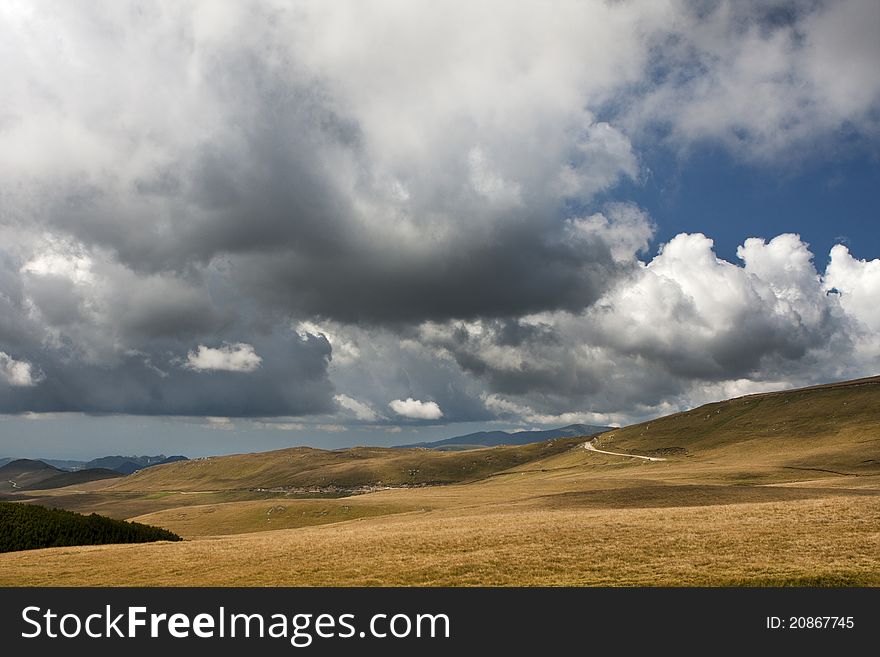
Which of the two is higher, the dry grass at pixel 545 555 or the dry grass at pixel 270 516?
the dry grass at pixel 545 555

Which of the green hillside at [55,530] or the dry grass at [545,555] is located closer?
the dry grass at [545,555]

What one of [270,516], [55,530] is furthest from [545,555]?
[270,516]

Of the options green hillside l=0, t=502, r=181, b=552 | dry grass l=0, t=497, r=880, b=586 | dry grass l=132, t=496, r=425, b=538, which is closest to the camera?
dry grass l=0, t=497, r=880, b=586

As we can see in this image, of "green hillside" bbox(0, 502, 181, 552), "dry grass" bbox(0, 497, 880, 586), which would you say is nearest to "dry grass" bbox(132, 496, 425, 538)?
"green hillside" bbox(0, 502, 181, 552)

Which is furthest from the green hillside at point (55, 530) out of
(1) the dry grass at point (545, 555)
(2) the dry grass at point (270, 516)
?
(2) the dry grass at point (270, 516)

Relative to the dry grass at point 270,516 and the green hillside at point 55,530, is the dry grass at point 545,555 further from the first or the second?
the dry grass at point 270,516

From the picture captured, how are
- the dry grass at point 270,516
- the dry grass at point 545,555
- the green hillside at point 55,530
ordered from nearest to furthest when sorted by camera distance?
the dry grass at point 545,555, the green hillside at point 55,530, the dry grass at point 270,516

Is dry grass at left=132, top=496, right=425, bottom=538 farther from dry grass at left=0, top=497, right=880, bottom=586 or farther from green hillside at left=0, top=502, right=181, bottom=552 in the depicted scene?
dry grass at left=0, top=497, right=880, bottom=586

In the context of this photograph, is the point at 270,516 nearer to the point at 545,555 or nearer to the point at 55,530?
the point at 55,530
